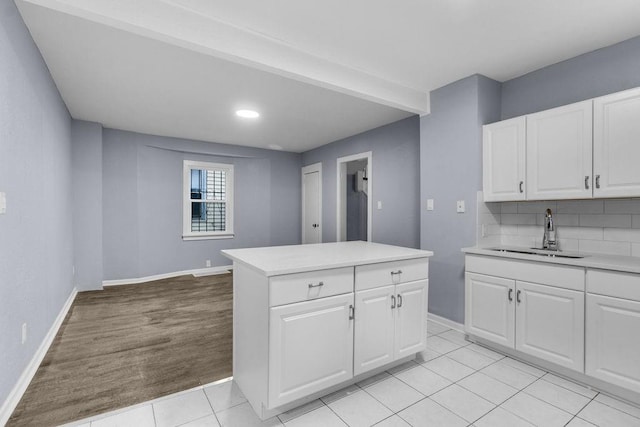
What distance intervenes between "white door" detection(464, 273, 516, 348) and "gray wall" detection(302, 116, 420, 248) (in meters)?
1.34

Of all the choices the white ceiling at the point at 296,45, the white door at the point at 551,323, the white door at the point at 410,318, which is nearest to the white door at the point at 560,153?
the white ceiling at the point at 296,45

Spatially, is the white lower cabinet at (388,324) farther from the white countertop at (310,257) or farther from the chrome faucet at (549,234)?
the chrome faucet at (549,234)

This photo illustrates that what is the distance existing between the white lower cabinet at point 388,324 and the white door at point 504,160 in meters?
1.18

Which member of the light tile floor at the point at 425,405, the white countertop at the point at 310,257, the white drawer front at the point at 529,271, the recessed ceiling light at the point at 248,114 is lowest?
the light tile floor at the point at 425,405

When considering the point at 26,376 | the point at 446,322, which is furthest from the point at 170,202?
the point at 446,322

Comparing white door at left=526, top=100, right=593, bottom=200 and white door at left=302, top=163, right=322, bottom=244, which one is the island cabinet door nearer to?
white door at left=526, top=100, right=593, bottom=200

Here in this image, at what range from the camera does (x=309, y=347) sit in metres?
1.75

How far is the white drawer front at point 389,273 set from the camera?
1.98 m

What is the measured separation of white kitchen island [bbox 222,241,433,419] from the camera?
1658 mm

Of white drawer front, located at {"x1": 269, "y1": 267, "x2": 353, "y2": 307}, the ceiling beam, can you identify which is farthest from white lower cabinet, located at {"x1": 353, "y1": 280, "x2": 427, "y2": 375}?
the ceiling beam

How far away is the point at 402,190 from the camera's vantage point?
4.16 m

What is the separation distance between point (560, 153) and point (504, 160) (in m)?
0.41

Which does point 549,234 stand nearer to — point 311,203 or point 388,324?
point 388,324

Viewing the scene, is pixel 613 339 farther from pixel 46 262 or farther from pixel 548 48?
pixel 46 262
